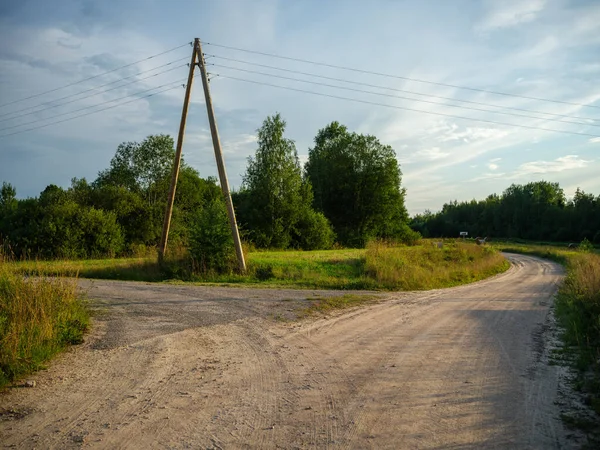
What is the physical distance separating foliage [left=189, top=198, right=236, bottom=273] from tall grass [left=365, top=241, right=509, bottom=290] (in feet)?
21.7

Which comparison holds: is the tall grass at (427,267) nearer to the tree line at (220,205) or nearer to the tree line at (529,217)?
the tree line at (220,205)

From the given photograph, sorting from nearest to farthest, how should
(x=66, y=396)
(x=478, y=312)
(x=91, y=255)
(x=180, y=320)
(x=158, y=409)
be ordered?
(x=158, y=409)
(x=66, y=396)
(x=180, y=320)
(x=478, y=312)
(x=91, y=255)

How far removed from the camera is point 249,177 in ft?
137

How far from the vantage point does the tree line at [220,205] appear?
94.8 ft

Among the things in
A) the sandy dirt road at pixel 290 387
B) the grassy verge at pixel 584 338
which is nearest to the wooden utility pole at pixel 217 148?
the sandy dirt road at pixel 290 387

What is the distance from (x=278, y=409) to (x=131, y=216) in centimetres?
3541

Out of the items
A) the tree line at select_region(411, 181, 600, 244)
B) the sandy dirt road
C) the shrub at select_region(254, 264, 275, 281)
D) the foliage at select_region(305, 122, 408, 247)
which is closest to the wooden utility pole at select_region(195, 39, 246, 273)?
the shrub at select_region(254, 264, 275, 281)

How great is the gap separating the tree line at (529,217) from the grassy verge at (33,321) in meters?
91.2

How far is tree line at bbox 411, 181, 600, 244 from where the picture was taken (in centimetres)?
9194

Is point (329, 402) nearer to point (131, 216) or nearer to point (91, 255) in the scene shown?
point (91, 255)

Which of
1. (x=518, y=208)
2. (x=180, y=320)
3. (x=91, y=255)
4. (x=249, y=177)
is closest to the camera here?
(x=180, y=320)

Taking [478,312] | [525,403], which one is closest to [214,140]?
[478,312]

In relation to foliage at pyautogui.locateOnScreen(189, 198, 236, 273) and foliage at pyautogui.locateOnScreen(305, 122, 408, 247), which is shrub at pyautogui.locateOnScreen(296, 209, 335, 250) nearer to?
foliage at pyautogui.locateOnScreen(305, 122, 408, 247)

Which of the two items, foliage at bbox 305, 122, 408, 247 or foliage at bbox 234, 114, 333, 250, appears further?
foliage at bbox 305, 122, 408, 247
